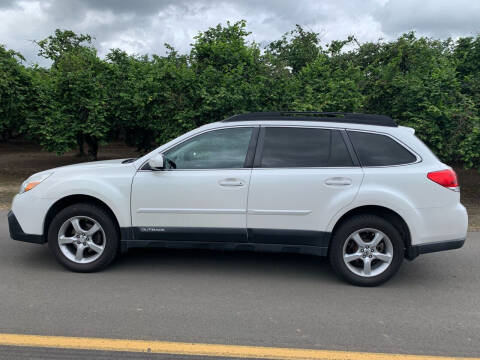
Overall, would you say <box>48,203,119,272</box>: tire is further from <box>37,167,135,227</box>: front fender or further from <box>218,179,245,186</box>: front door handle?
<box>218,179,245,186</box>: front door handle

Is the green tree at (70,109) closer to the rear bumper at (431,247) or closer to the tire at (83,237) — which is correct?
the tire at (83,237)

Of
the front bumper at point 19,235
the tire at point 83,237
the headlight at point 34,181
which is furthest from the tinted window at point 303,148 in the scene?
the front bumper at point 19,235

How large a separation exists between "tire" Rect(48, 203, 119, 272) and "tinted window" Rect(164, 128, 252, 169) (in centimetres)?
95

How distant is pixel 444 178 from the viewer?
4.31 m

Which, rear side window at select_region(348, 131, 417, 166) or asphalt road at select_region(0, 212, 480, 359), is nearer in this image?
asphalt road at select_region(0, 212, 480, 359)

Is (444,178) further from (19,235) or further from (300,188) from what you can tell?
(19,235)

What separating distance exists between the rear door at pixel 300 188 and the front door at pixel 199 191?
0.50 feet

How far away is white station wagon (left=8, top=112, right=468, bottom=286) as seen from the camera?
434 centimetres

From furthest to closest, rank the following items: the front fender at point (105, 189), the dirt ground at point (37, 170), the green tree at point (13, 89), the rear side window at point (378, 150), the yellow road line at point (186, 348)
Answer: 1. the green tree at point (13, 89)
2. the dirt ground at point (37, 170)
3. the front fender at point (105, 189)
4. the rear side window at point (378, 150)
5. the yellow road line at point (186, 348)

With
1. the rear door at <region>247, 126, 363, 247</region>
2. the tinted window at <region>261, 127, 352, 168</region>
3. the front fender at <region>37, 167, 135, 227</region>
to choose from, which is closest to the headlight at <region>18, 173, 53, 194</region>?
the front fender at <region>37, 167, 135, 227</region>

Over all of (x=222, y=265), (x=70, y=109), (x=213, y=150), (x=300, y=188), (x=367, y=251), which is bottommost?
(x=222, y=265)

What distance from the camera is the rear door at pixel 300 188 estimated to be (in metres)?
4.37

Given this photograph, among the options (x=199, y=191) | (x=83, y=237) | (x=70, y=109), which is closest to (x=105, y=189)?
(x=83, y=237)

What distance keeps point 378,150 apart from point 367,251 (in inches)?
40.2
